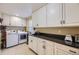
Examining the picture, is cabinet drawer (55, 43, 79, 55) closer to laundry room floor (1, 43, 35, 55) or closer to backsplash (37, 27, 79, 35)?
backsplash (37, 27, 79, 35)

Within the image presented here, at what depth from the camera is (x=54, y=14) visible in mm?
2047

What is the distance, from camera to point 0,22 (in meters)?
2.73

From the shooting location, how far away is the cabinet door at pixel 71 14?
4.51 feet

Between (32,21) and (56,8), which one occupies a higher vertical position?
A: (56,8)

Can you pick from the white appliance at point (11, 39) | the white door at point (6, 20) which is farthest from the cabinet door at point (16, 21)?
the white appliance at point (11, 39)

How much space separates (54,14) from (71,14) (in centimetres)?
60

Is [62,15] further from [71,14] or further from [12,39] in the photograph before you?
[12,39]

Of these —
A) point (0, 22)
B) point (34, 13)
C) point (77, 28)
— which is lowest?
point (77, 28)

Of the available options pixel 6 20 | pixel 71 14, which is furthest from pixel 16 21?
pixel 71 14

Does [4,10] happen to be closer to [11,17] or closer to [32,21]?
[11,17]

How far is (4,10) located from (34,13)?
43.8 inches

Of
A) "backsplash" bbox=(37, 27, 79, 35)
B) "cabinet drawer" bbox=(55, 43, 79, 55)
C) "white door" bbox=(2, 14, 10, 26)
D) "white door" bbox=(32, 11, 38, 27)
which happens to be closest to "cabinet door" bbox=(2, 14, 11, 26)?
"white door" bbox=(2, 14, 10, 26)
